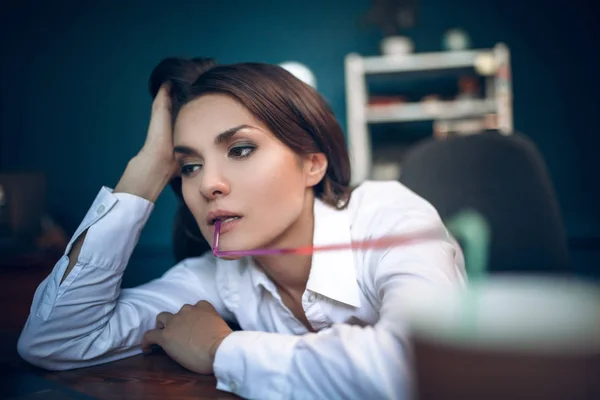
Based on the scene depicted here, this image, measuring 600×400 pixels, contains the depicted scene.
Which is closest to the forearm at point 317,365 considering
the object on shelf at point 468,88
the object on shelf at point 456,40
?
the object on shelf at point 468,88

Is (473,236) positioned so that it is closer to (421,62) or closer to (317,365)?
(317,365)

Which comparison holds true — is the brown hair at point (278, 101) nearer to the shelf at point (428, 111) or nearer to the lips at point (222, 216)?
the lips at point (222, 216)

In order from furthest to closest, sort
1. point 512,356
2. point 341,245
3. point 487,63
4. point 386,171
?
point 386,171, point 487,63, point 341,245, point 512,356

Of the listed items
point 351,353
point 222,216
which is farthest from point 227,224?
point 351,353

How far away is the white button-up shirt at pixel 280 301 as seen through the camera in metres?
0.60

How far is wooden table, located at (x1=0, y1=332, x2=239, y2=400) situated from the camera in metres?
0.64

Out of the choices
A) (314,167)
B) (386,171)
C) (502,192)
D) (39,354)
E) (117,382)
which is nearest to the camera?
(117,382)

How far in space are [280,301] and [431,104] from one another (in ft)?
7.37

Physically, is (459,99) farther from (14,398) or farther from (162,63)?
(14,398)

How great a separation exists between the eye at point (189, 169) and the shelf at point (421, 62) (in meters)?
2.23

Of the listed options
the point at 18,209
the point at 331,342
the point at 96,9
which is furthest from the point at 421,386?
the point at 96,9

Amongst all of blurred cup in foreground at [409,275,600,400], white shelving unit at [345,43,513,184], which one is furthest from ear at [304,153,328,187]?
white shelving unit at [345,43,513,184]

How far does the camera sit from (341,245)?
0.91m

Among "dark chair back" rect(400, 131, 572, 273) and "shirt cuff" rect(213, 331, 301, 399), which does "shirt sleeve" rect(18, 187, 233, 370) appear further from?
"dark chair back" rect(400, 131, 572, 273)
